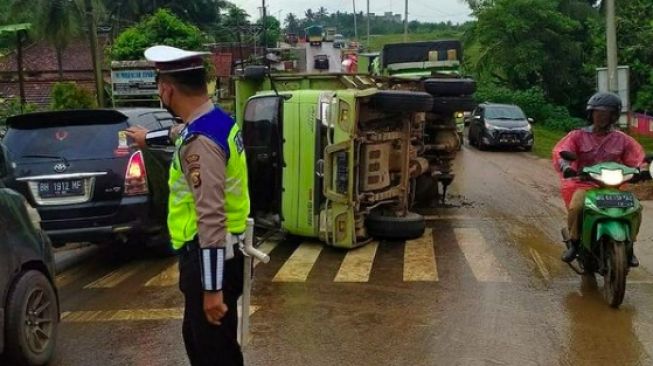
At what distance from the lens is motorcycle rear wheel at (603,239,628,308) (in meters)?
6.00

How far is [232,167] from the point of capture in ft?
10.6

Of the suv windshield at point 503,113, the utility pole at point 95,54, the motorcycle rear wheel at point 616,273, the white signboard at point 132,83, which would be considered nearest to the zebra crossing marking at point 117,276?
the motorcycle rear wheel at point 616,273

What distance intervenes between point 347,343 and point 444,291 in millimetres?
1664

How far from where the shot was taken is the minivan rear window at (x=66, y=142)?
767 cm

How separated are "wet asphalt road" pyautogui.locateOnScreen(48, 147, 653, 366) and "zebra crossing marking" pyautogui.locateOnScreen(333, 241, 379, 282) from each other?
22mm

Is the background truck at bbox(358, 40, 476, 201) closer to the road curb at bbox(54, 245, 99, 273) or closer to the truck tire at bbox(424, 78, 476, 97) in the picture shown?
the truck tire at bbox(424, 78, 476, 97)

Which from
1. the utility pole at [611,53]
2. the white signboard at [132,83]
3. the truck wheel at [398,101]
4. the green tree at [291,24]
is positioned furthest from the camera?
the green tree at [291,24]

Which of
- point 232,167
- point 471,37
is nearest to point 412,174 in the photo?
point 232,167

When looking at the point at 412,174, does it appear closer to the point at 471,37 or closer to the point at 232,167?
the point at 232,167

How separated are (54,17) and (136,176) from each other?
78.8ft

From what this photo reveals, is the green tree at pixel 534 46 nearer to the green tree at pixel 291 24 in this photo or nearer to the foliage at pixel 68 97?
the foliage at pixel 68 97

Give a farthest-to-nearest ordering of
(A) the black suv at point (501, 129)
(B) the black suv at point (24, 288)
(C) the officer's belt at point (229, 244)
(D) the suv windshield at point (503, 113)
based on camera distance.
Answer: (D) the suv windshield at point (503, 113) < (A) the black suv at point (501, 129) < (B) the black suv at point (24, 288) < (C) the officer's belt at point (229, 244)

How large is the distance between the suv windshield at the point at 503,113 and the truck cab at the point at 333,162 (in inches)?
640

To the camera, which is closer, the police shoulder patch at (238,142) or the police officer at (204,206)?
the police officer at (204,206)
